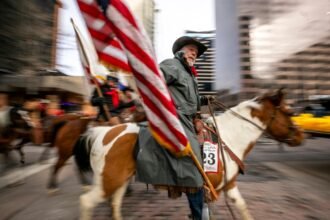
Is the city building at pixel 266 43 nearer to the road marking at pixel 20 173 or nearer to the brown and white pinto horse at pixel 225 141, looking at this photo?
the road marking at pixel 20 173

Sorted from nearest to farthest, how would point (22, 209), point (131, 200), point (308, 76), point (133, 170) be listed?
point (133, 170) < point (22, 209) < point (131, 200) < point (308, 76)

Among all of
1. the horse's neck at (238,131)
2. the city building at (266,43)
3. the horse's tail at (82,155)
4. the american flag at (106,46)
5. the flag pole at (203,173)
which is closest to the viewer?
the flag pole at (203,173)

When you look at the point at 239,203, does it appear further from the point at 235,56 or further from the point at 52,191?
the point at 235,56

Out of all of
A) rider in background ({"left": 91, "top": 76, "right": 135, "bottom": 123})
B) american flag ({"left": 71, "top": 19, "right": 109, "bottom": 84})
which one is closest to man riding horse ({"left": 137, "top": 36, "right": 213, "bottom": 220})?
american flag ({"left": 71, "top": 19, "right": 109, "bottom": 84})

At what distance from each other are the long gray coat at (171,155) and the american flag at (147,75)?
0.69 feet

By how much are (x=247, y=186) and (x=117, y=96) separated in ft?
11.3

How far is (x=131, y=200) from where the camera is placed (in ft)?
18.3

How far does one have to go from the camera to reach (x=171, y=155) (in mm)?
3264

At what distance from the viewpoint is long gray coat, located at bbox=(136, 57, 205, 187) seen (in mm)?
3219

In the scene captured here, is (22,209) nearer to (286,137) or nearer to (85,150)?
(85,150)

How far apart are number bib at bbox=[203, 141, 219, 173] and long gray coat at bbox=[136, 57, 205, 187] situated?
19 centimetres

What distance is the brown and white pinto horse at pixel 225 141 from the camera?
349 centimetres

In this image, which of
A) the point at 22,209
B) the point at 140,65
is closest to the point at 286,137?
the point at 140,65

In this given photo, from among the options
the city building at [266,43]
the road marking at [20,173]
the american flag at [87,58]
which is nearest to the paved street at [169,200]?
the road marking at [20,173]
